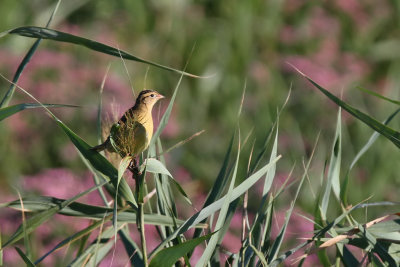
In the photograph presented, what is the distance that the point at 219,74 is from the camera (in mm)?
4816

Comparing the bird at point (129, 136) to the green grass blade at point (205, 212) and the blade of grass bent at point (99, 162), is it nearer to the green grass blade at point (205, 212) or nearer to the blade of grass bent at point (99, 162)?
the blade of grass bent at point (99, 162)

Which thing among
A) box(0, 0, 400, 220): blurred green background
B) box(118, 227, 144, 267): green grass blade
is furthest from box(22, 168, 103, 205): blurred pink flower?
box(118, 227, 144, 267): green grass blade

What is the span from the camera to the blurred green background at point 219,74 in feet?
12.6

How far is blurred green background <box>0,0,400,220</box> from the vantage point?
383 centimetres

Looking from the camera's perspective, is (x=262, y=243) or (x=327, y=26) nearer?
(x=262, y=243)

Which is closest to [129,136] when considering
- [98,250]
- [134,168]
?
[134,168]

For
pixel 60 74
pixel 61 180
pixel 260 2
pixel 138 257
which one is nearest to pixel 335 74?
pixel 260 2

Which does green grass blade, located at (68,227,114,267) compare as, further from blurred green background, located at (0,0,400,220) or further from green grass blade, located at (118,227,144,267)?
blurred green background, located at (0,0,400,220)

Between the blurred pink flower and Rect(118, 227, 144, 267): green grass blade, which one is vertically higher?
Rect(118, 227, 144, 267): green grass blade

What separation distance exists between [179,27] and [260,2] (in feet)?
2.31

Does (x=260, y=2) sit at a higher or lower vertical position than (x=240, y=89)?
higher

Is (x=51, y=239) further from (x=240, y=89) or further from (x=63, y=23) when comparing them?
(x=63, y=23)

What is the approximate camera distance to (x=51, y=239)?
2.85 metres

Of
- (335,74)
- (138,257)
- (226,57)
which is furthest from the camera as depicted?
(226,57)
